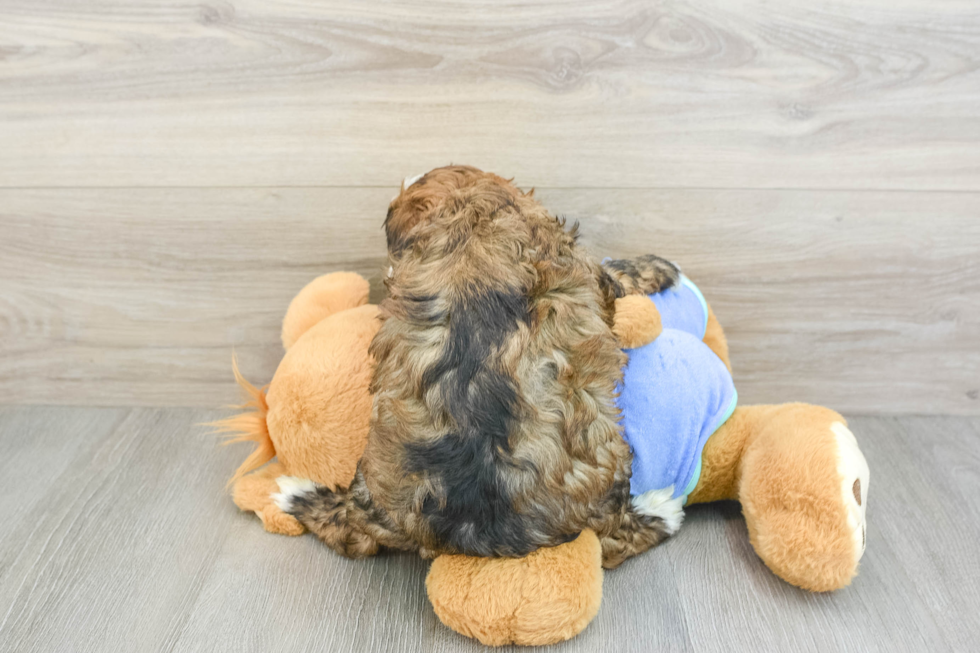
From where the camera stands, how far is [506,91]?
98 cm

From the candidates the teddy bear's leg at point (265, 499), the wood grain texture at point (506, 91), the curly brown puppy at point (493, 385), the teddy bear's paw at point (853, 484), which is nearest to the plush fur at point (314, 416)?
the teddy bear's leg at point (265, 499)

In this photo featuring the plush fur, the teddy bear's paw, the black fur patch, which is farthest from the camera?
the plush fur

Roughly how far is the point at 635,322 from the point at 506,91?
0.41 m

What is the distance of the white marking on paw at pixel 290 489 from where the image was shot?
3.03 ft

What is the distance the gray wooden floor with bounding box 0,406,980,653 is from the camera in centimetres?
78

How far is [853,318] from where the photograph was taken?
1.11 meters

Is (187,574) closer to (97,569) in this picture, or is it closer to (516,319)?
(97,569)

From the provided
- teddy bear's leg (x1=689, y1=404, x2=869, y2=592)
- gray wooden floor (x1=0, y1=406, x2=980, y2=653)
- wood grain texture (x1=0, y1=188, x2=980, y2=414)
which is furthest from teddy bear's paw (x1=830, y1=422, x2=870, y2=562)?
wood grain texture (x1=0, y1=188, x2=980, y2=414)

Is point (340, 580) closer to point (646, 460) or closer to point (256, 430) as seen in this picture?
point (256, 430)

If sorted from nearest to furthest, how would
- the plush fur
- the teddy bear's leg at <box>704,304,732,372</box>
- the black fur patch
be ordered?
1. the black fur patch
2. the plush fur
3. the teddy bear's leg at <box>704,304,732,372</box>

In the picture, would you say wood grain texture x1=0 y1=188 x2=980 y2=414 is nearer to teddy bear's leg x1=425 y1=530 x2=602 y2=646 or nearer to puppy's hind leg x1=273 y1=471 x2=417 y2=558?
puppy's hind leg x1=273 y1=471 x2=417 y2=558

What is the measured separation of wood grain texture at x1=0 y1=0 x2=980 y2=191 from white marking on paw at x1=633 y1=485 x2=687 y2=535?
0.46 m

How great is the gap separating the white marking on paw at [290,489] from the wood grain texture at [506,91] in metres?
0.44

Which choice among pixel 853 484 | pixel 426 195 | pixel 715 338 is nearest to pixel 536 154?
pixel 426 195
